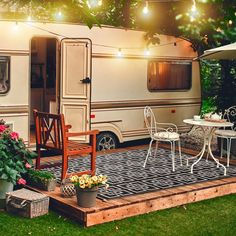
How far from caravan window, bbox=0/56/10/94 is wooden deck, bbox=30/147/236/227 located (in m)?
2.48

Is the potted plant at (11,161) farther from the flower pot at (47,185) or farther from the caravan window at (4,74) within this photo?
the caravan window at (4,74)

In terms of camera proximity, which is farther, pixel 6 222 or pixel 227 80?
pixel 227 80

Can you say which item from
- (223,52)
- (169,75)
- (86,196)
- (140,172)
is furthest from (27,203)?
(169,75)

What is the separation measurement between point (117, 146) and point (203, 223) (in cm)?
420

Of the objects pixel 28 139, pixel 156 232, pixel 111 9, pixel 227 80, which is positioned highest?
pixel 111 9

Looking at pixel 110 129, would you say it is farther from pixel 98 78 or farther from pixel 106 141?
pixel 98 78

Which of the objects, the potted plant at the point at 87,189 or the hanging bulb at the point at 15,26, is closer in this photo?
the potted plant at the point at 87,189

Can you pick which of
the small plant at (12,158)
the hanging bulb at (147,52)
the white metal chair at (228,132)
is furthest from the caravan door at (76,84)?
the small plant at (12,158)

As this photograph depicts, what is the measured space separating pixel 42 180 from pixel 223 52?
3756 millimetres

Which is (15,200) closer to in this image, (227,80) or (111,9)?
(227,80)

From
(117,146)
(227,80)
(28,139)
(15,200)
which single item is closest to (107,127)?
(117,146)

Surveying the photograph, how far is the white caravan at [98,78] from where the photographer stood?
8.02m

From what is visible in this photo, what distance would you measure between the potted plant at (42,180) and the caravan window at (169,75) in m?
4.32

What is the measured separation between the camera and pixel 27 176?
6305mm
